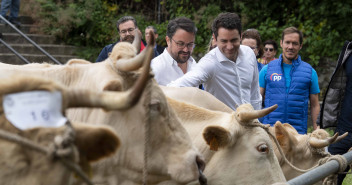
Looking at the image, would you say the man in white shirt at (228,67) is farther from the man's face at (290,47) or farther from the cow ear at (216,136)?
the man's face at (290,47)

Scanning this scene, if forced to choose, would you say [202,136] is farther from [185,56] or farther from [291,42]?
[291,42]

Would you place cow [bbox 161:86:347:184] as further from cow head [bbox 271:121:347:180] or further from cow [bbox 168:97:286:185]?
cow [bbox 168:97:286:185]

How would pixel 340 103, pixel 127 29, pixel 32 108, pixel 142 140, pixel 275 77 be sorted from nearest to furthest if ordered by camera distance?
pixel 32 108 < pixel 142 140 < pixel 340 103 < pixel 275 77 < pixel 127 29

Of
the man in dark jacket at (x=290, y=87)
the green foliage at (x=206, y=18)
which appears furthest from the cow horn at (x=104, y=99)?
the green foliage at (x=206, y=18)

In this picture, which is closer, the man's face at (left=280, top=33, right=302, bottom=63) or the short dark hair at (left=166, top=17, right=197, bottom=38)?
the short dark hair at (left=166, top=17, right=197, bottom=38)

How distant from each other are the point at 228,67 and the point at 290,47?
6.41ft

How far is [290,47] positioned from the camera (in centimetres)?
694

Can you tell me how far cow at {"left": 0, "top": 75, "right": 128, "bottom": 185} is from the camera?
6.86 feet

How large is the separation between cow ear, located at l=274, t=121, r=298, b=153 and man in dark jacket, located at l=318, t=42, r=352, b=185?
1.21m

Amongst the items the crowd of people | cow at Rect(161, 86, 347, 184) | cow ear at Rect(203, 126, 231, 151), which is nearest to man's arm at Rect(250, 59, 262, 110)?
the crowd of people

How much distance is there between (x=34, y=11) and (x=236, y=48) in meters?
8.79

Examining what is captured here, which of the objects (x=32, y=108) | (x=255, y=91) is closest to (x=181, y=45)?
(x=255, y=91)

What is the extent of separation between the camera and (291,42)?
7.05 metres

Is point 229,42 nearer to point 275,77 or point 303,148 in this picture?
point 303,148
